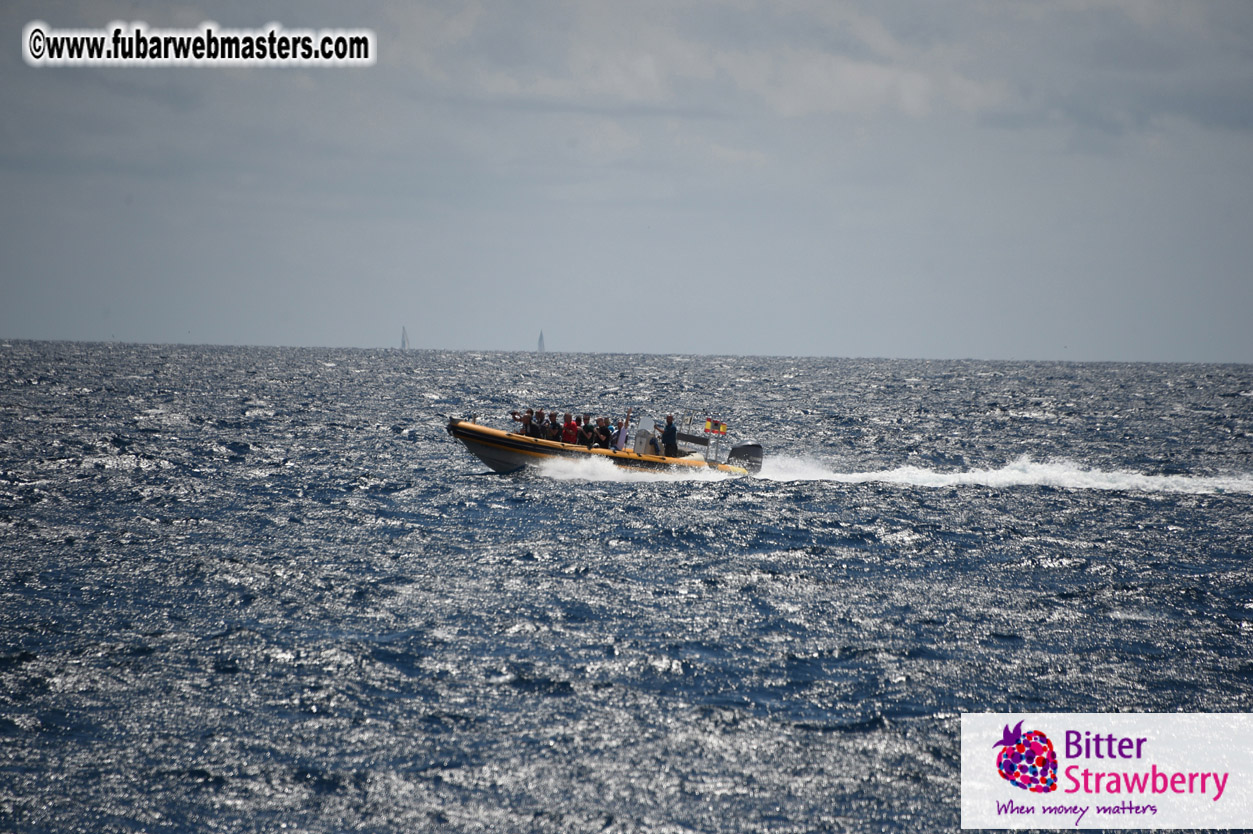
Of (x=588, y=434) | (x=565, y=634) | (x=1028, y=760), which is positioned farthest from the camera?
(x=588, y=434)

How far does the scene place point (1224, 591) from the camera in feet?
51.0

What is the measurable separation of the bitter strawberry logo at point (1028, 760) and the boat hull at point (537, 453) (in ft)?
51.7

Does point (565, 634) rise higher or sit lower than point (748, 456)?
lower

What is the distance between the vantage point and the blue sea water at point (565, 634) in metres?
8.81

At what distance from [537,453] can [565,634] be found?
12.8 metres

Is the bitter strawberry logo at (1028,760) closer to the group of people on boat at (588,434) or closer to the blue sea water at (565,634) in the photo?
the blue sea water at (565,634)

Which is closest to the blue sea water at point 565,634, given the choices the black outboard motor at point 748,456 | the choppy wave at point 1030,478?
the choppy wave at point 1030,478

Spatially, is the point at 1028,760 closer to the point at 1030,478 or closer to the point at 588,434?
the point at 588,434

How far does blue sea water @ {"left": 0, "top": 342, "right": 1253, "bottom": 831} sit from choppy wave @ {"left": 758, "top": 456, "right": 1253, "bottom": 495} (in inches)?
7.4

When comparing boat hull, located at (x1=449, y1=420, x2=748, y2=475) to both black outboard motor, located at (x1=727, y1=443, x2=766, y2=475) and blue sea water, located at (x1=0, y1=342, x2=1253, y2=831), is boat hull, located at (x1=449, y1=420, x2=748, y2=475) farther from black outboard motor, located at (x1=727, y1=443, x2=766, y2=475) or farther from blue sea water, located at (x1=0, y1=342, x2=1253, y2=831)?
black outboard motor, located at (x1=727, y1=443, x2=766, y2=475)

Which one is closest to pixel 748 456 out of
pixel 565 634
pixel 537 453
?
pixel 537 453

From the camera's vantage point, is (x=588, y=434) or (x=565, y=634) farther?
(x=588, y=434)

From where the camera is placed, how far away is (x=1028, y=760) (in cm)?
968

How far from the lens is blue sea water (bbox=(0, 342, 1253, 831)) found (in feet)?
28.9
